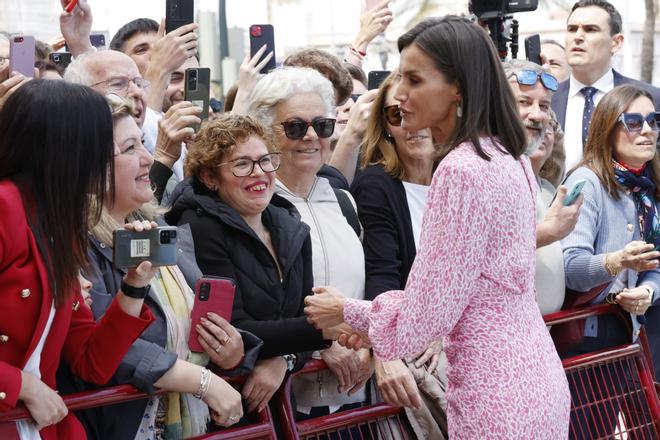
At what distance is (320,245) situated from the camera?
12.9ft

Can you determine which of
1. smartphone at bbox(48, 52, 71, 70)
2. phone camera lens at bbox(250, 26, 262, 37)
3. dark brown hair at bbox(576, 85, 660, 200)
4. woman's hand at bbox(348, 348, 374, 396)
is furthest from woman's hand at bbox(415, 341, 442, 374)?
smartphone at bbox(48, 52, 71, 70)

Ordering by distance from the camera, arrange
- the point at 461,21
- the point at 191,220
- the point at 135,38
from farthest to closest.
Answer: the point at 135,38
the point at 191,220
the point at 461,21

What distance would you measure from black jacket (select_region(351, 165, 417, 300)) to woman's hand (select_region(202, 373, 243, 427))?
0.86m

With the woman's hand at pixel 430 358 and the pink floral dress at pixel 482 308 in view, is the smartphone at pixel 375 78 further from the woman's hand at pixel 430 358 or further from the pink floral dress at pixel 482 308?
the pink floral dress at pixel 482 308

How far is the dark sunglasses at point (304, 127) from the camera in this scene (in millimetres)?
4109

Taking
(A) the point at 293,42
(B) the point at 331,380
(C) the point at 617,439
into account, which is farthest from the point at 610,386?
(A) the point at 293,42

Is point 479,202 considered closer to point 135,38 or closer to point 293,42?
point 135,38

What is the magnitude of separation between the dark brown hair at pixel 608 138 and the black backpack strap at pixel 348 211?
4.43 feet

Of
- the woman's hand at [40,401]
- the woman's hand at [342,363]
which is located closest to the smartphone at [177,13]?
the woman's hand at [342,363]

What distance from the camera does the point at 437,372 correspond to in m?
3.88

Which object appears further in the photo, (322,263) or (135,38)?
(135,38)

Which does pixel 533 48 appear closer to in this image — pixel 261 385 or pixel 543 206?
pixel 543 206

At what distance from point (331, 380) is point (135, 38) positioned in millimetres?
2998

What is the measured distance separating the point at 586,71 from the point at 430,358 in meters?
3.81
